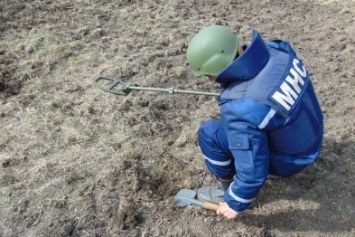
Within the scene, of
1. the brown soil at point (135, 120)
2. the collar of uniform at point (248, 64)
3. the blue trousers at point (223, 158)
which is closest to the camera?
the collar of uniform at point (248, 64)

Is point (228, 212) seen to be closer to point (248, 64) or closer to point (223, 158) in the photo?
point (223, 158)

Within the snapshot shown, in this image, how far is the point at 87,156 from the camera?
3.35 m

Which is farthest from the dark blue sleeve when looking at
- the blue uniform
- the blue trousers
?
the blue trousers

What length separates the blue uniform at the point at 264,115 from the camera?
2.22m

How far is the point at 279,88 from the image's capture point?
2.26 metres

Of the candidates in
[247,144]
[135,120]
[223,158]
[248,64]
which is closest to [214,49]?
[248,64]

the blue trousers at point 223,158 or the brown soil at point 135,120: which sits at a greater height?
the blue trousers at point 223,158

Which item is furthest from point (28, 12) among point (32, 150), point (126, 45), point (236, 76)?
point (236, 76)

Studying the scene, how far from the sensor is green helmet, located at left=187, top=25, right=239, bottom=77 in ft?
7.45

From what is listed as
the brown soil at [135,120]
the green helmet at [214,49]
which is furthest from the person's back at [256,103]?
the brown soil at [135,120]

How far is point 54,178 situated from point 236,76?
163cm

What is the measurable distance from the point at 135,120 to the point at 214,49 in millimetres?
1542

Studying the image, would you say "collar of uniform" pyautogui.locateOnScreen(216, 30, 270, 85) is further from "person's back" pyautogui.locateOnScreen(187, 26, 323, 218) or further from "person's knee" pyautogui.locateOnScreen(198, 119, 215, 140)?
"person's knee" pyautogui.locateOnScreen(198, 119, 215, 140)

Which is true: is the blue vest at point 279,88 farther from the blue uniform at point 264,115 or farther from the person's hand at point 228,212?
the person's hand at point 228,212
